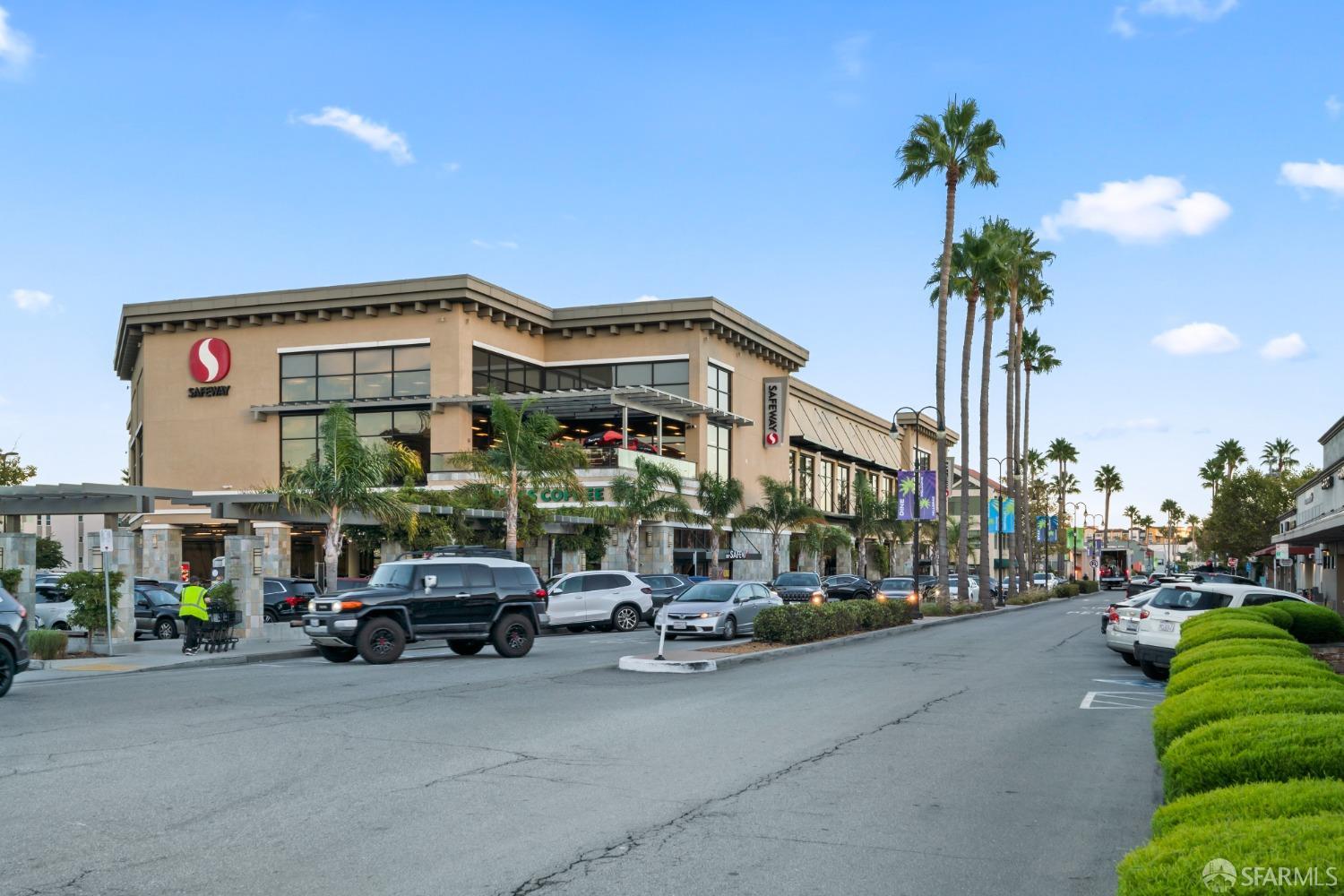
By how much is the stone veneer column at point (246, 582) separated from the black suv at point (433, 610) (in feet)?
15.6

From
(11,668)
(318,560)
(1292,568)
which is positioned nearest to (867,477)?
(1292,568)

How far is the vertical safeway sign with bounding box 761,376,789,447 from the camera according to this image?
66.2 meters

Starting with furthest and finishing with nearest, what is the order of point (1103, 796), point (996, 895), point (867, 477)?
1. point (867, 477)
2. point (1103, 796)
3. point (996, 895)

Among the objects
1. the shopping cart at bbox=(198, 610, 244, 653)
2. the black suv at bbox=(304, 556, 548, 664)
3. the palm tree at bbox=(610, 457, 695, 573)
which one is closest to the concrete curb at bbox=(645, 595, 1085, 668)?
the black suv at bbox=(304, 556, 548, 664)

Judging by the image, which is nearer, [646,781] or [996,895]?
[996,895]

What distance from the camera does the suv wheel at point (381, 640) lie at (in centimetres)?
2172

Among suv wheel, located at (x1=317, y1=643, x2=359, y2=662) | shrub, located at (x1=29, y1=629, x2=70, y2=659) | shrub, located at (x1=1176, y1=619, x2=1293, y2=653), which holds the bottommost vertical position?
suv wheel, located at (x1=317, y1=643, x2=359, y2=662)

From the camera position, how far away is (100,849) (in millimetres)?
7438

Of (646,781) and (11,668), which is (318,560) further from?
(646,781)

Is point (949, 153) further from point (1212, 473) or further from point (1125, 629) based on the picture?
point (1212, 473)

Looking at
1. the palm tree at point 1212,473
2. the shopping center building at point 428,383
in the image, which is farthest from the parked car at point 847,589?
the palm tree at point 1212,473

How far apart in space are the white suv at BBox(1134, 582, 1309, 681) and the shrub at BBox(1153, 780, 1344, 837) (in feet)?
45.5

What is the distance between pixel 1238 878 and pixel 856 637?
24647mm

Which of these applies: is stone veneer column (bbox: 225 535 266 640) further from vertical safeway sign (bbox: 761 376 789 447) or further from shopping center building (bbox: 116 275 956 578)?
vertical safeway sign (bbox: 761 376 789 447)
